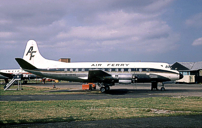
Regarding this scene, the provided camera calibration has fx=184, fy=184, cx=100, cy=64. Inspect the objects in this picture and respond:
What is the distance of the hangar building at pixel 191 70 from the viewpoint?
5786 centimetres

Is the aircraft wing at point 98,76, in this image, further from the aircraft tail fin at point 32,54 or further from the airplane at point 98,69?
the aircraft tail fin at point 32,54

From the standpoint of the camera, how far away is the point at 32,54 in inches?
1143

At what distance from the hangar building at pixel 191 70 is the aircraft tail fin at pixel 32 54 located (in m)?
46.3

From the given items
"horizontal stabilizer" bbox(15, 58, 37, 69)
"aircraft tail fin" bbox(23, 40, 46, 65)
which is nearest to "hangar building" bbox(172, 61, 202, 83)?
"aircraft tail fin" bbox(23, 40, 46, 65)

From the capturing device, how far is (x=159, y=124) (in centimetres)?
873

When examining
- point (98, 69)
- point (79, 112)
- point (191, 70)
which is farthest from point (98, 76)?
point (191, 70)

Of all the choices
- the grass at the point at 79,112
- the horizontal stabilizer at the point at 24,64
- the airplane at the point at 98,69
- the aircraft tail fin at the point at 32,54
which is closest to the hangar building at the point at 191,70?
the airplane at the point at 98,69

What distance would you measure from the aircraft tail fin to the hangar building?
46323 millimetres

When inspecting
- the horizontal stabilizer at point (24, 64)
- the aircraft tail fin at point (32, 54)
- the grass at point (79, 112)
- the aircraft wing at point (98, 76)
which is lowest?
the grass at point (79, 112)

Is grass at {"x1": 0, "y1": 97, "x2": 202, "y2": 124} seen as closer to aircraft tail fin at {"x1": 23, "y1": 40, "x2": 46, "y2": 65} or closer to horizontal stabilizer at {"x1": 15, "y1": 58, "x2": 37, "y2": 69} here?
horizontal stabilizer at {"x1": 15, "y1": 58, "x2": 37, "y2": 69}

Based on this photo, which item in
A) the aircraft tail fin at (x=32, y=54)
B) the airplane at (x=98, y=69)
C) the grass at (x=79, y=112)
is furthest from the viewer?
the aircraft tail fin at (x=32, y=54)

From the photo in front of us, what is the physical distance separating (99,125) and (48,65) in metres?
21.2

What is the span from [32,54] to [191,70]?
55.2m

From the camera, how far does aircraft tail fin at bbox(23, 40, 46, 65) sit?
28.6 metres
